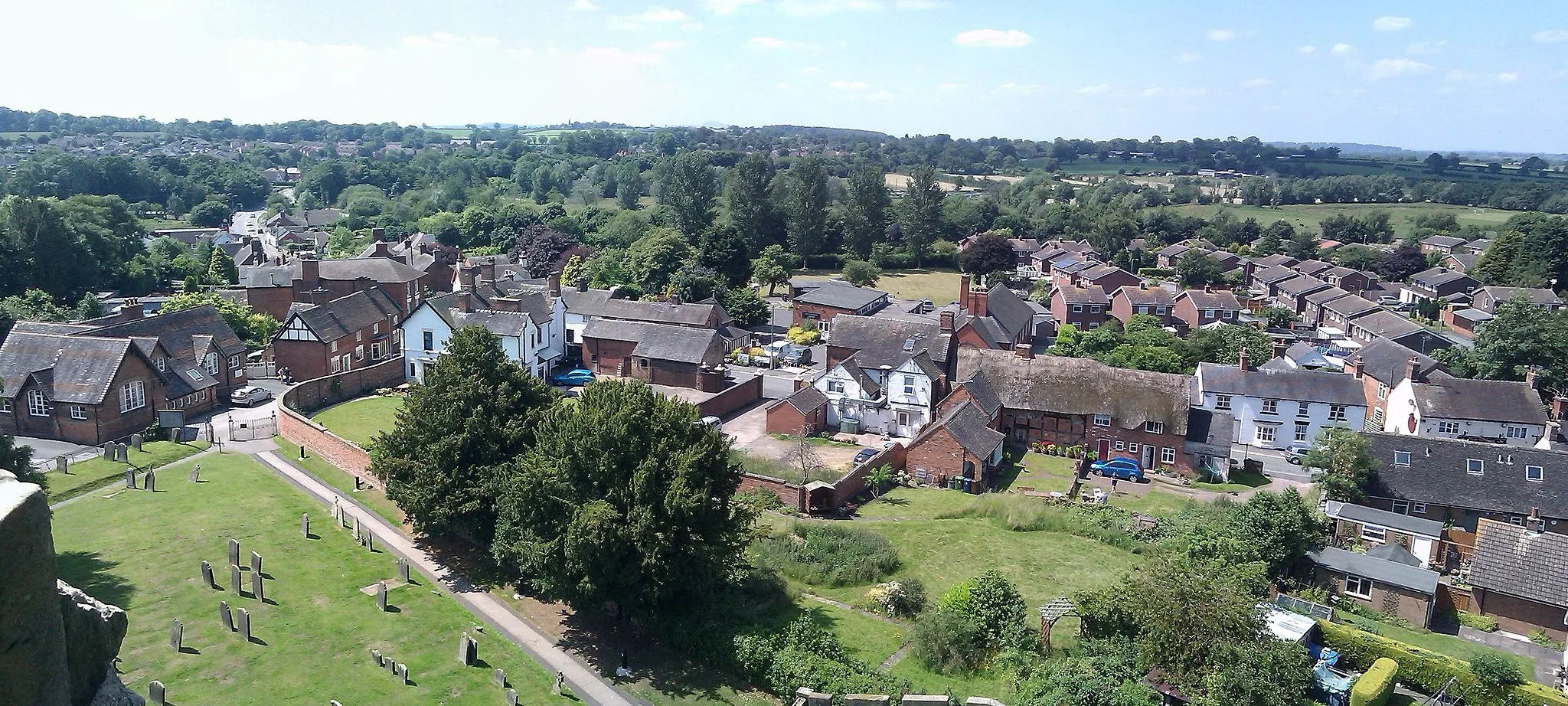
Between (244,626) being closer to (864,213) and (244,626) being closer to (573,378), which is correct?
(573,378)

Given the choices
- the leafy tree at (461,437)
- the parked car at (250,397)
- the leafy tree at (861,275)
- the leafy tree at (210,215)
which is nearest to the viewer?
the leafy tree at (461,437)

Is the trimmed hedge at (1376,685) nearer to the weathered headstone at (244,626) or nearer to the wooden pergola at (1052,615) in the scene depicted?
the wooden pergola at (1052,615)

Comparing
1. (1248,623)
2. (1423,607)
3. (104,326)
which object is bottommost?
(1423,607)

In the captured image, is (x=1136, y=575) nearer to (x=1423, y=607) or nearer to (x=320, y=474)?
(x=1423, y=607)

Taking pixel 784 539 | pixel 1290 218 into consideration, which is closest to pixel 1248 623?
pixel 784 539

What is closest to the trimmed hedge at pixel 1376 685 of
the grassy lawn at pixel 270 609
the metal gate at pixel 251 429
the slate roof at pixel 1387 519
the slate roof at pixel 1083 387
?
the slate roof at pixel 1387 519
